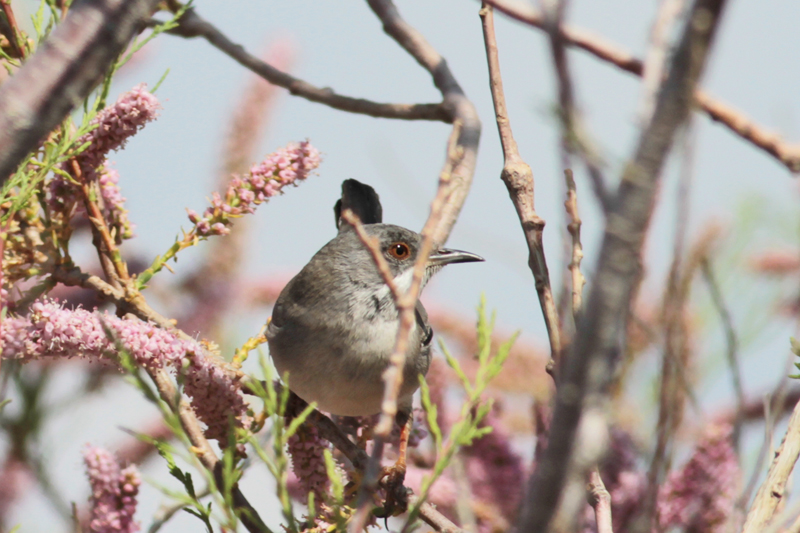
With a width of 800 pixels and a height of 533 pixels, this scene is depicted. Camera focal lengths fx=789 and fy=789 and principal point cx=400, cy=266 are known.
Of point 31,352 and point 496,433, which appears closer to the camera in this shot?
point 31,352

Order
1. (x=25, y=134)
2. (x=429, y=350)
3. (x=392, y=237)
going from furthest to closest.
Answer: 1. (x=392, y=237)
2. (x=429, y=350)
3. (x=25, y=134)

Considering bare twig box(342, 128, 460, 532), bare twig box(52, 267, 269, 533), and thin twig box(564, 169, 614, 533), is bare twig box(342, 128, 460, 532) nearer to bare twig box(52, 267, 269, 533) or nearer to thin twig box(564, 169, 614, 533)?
thin twig box(564, 169, 614, 533)

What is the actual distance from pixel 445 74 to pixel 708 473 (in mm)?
2242

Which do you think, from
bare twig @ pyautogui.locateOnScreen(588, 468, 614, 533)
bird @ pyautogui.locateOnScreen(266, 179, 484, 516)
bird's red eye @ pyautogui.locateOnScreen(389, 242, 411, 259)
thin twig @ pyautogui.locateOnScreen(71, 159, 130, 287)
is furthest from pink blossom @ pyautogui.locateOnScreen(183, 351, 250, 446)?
bird's red eye @ pyautogui.locateOnScreen(389, 242, 411, 259)

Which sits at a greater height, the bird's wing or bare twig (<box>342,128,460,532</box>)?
the bird's wing

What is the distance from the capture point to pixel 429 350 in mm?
4344

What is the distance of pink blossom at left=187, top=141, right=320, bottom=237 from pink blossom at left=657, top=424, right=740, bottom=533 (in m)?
1.84

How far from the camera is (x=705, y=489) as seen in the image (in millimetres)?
2928

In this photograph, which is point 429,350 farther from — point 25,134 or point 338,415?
point 25,134

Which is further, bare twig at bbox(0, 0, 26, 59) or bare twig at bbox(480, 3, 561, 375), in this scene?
bare twig at bbox(0, 0, 26, 59)

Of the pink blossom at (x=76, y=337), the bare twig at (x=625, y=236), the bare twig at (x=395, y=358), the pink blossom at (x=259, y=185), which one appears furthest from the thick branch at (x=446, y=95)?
the bare twig at (x=625, y=236)

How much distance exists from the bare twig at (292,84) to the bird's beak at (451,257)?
78 cm

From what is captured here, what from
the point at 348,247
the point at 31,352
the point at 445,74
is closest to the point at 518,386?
the point at 348,247

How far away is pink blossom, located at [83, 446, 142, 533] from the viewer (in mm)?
2283
